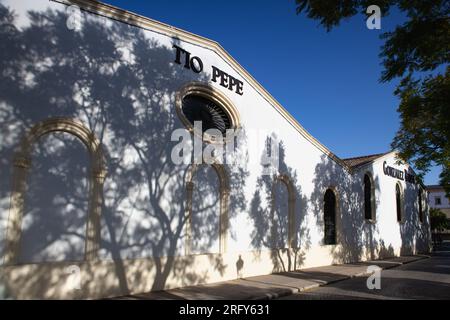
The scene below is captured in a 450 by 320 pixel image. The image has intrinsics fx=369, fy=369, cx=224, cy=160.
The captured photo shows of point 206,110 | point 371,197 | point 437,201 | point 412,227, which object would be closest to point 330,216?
point 371,197

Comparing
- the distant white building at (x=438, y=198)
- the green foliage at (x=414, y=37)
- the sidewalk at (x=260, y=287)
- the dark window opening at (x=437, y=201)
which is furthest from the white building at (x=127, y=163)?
the dark window opening at (x=437, y=201)

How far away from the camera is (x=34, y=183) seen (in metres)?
7.87

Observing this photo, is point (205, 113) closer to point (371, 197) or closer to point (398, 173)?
point (371, 197)

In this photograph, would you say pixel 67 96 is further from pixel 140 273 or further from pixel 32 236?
pixel 140 273

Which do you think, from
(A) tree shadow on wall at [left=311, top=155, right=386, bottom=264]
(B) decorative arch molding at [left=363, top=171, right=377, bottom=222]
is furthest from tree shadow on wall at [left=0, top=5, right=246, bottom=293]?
(B) decorative arch molding at [left=363, top=171, right=377, bottom=222]

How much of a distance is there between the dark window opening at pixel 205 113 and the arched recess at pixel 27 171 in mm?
3548

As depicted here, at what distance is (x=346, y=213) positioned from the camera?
1873cm

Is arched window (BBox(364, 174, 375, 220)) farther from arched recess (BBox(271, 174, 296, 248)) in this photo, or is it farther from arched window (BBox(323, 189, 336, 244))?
arched recess (BBox(271, 174, 296, 248))

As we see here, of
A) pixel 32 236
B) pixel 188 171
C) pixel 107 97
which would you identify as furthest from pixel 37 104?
pixel 188 171

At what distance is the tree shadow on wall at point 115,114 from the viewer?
7.93 metres

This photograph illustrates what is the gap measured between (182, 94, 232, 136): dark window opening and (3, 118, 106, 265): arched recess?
3.55 meters

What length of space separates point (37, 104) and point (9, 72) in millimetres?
830
